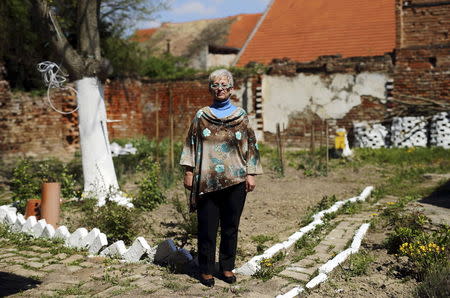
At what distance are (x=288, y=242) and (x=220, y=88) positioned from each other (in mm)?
1988

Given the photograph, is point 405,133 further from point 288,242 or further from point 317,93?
point 288,242

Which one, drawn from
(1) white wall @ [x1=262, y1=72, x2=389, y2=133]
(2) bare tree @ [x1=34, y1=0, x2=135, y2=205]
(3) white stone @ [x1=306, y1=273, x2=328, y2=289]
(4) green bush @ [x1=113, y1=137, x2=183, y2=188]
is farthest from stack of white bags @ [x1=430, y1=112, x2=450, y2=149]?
(3) white stone @ [x1=306, y1=273, x2=328, y2=289]

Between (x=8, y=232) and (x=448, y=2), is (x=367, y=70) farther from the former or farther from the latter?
(x=8, y=232)

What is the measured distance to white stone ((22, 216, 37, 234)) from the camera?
5.83 meters

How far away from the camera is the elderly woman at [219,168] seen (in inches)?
161

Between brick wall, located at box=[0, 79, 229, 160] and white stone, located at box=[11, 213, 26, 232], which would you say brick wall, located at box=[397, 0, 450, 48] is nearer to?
brick wall, located at box=[0, 79, 229, 160]

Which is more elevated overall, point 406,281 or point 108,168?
point 108,168

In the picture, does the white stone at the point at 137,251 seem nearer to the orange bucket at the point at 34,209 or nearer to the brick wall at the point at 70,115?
the orange bucket at the point at 34,209

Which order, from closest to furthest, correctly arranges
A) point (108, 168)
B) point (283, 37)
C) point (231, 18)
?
point (108, 168)
point (283, 37)
point (231, 18)

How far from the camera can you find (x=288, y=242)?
5.17 metres

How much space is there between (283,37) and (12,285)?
16.3m

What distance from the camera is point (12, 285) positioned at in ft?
13.4

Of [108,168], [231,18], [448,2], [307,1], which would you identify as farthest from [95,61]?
[231,18]

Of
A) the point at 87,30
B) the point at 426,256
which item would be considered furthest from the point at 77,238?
the point at 87,30
